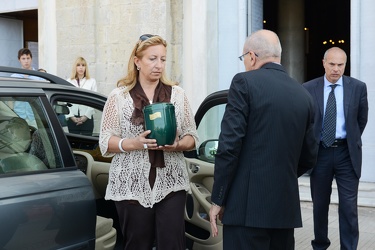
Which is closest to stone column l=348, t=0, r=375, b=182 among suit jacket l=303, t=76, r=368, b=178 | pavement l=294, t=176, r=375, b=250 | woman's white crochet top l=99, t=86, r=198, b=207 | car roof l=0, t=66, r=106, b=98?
pavement l=294, t=176, r=375, b=250

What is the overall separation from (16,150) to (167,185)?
913 mm

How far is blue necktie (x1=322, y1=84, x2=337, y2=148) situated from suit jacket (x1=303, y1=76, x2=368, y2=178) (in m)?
0.05

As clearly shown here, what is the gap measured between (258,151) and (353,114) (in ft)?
7.67

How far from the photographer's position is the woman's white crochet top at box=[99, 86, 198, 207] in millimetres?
3713

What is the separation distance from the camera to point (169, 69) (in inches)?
384

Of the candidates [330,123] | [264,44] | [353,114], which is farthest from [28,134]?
[353,114]

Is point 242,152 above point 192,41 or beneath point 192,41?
beneath

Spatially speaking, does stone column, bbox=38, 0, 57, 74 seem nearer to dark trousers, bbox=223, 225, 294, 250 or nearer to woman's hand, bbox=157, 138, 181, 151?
woman's hand, bbox=157, 138, 181, 151

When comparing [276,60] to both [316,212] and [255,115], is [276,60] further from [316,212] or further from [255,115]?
[316,212]

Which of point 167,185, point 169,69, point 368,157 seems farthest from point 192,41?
point 167,185

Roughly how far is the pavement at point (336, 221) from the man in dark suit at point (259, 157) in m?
2.85

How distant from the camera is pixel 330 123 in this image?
214 inches

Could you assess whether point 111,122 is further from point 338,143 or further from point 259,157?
point 338,143

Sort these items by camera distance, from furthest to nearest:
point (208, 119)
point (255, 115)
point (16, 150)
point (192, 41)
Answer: point (192, 41)
point (208, 119)
point (16, 150)
point (255, 115)
